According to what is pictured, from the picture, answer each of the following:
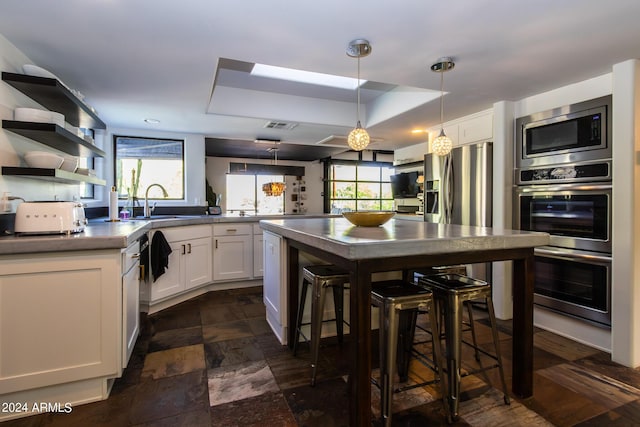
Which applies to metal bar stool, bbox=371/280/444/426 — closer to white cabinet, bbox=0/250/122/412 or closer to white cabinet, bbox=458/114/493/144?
white cabinet, bbox=0/250/122/412

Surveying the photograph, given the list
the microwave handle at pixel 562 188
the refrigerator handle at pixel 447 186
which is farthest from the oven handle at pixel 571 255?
the refrigerator handle at pixel 447 186

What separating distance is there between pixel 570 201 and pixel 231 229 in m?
3.45

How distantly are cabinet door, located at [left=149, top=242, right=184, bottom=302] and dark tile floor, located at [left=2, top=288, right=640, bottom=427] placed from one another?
626 millimetres

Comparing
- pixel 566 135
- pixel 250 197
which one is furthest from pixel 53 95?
pixel 250 197

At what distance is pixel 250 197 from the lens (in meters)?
8.58

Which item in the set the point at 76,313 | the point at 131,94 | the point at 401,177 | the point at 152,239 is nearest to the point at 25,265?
the point at 76,313

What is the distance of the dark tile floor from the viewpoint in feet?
5.36

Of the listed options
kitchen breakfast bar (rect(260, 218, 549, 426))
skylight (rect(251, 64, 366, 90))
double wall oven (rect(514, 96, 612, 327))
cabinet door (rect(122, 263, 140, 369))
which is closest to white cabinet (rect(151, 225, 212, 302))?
cabinet door (rect(122, 263, 140, 369))

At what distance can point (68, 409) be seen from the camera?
1.73 m

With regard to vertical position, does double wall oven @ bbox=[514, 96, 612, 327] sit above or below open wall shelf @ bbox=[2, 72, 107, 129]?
below

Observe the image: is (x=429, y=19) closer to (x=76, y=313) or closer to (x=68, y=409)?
(x=76, y=313)

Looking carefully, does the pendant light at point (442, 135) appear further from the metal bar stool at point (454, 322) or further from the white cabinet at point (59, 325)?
the white cabinet at point (59, 325)

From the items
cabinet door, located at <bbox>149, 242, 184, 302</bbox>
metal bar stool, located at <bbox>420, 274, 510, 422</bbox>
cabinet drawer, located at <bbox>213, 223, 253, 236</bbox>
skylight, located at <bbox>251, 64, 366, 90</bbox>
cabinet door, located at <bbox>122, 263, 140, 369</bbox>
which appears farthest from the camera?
cabinet drawer, located at <bbox>213, 223, 253, 236</bbox>

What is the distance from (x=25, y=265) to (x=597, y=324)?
3670 millimetres
